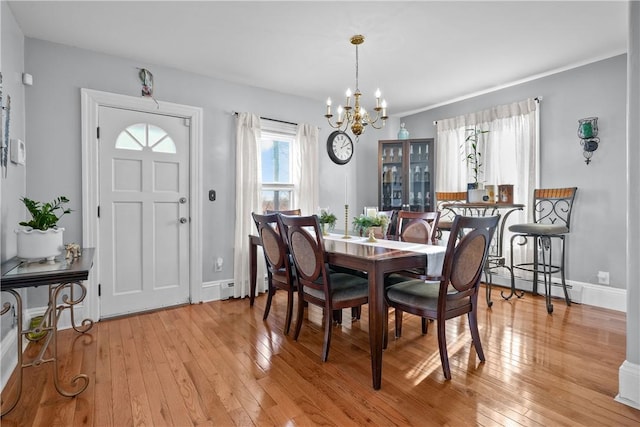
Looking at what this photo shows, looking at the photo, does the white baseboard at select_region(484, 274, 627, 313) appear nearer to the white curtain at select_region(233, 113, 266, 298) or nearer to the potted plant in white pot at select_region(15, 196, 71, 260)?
the white curtain at select_region(233, 113, 266, 298)

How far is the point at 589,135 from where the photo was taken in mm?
3469

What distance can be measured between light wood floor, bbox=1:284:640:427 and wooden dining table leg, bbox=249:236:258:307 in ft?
1.64

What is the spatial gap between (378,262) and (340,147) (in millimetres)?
3182

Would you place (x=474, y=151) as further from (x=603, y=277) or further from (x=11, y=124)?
(x=11, y=124)

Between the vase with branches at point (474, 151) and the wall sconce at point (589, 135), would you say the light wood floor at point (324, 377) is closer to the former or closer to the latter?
the wall sconce at point (589, 135)

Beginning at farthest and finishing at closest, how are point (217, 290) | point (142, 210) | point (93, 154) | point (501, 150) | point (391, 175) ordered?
point (391, 175), point (501, 150), point (217, 290), point (142, 210), point (93, 154)

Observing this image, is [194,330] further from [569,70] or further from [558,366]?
[569,70]

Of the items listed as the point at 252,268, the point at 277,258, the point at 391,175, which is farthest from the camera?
the point at 391,175

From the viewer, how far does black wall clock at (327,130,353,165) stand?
482 centimetres

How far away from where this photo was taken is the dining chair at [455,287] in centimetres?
205

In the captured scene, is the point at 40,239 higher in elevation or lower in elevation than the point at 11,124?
lower

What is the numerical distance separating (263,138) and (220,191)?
90 centimetres

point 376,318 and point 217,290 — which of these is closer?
point 376,318

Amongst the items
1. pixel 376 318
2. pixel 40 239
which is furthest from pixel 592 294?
pixel 40 239
